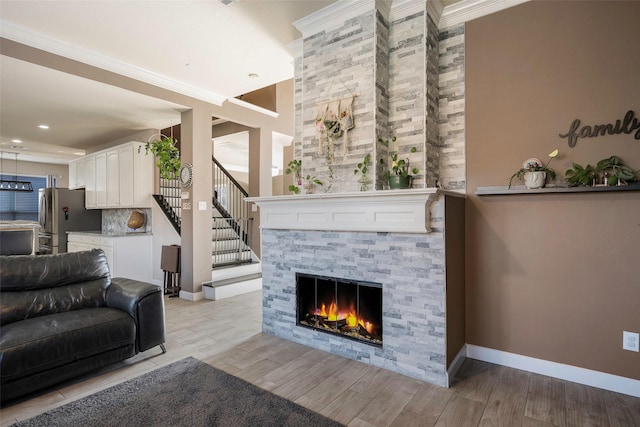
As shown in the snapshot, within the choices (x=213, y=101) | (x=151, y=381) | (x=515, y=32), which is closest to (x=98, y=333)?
(x=151, y=381)

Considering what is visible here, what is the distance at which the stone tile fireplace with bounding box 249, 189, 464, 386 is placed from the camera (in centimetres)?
239

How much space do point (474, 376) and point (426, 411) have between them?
682 millimetres

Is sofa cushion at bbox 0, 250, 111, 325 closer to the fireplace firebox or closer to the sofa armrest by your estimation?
the sofa armrest

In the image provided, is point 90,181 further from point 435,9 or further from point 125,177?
point 435,9

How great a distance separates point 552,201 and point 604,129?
58 cm

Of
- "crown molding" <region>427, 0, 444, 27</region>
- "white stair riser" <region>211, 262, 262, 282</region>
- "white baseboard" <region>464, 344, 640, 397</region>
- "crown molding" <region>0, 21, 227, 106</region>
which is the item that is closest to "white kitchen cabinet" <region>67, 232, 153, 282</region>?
"white stair riser" <region>211, 262, 262, 282</region>

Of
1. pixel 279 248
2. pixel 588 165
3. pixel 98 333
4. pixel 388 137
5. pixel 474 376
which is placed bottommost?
pixel 474 376

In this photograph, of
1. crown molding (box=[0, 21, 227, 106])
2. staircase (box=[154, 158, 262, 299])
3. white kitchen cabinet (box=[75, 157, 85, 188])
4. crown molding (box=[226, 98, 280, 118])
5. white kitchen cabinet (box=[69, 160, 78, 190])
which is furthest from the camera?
white kitchen cabinet (box=[69, 160, 78, 190])

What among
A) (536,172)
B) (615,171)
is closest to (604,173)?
(615,171)

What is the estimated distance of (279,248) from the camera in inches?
130

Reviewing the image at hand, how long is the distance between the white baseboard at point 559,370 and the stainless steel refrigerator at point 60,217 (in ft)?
23.8

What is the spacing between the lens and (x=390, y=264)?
8.54ft

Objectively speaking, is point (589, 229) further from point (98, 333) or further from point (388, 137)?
point (98, 333)

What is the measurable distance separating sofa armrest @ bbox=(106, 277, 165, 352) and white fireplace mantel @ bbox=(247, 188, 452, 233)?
1.21m
